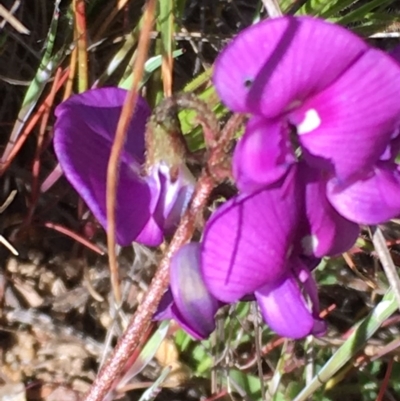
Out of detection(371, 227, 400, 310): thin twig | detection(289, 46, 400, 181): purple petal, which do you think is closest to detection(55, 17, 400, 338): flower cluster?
detection(289, 46, 400, 181): purple petal

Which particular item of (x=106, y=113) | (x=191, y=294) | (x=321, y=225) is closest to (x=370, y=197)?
(x=321, y=225)

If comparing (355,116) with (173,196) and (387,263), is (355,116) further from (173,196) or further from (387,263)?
(387,263)

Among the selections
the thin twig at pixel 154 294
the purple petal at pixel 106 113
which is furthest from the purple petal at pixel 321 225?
the purple petal at pixel 106 113

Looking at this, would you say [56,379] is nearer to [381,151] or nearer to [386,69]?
[381,151]

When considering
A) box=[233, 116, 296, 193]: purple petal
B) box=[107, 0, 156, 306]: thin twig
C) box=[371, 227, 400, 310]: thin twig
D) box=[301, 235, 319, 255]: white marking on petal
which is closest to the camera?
box=[107, 0, 156, 306]: thin twig

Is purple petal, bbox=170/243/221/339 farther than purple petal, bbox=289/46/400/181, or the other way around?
purple petal, bbox=170/243/221/339

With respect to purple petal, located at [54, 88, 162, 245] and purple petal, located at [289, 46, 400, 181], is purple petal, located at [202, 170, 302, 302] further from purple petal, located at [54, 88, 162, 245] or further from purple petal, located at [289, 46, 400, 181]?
purple petal, located at [54, 88, 162, 245]

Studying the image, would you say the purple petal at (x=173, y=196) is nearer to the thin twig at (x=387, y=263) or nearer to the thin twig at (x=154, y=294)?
the thin twig at (x=154, y=294)
